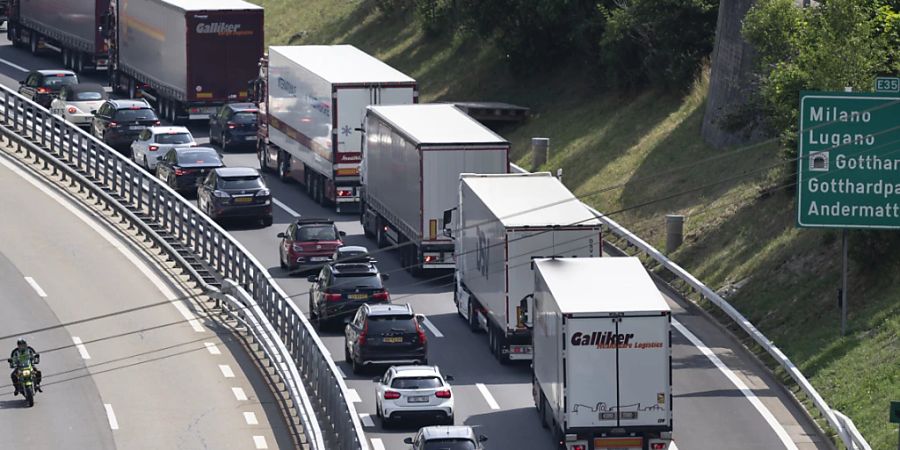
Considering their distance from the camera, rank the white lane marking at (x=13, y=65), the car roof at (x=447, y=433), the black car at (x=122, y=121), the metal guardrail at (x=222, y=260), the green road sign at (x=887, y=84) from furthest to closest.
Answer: the white lane marking at (x=13, y=65) < the black car at (x=122, y=121) < the green road sign at (x=887, y=84) < the metal guardrail at (x=222, y=260) < the car roof at (x=447, y=433)

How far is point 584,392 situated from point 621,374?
0.72 meters

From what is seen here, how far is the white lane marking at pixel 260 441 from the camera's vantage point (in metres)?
33.9

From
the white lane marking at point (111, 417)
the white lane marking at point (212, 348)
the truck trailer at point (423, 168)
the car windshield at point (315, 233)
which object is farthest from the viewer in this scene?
the car windshield at point (315, 233)

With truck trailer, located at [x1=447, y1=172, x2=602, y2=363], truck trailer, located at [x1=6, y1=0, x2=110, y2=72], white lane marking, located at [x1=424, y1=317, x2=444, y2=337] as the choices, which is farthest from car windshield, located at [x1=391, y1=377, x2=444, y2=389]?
truck trailer, located at [x1=6, y1=0, x2=110, y2=72]

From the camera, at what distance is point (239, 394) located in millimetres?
37156

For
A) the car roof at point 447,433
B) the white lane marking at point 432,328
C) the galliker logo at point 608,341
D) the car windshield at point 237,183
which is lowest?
the white lane marking at point 432,328

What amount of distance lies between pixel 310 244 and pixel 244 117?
18.3m

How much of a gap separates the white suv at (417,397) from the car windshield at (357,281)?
301 inches

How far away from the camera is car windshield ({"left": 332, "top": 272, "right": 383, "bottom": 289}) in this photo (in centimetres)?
4200

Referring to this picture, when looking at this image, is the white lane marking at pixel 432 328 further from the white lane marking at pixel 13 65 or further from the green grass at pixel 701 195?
the white lane marking at pixel 13 65

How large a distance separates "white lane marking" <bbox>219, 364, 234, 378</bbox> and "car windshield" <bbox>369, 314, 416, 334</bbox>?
10.3ft

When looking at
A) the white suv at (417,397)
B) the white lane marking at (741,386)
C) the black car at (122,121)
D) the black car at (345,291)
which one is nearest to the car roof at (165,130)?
the black car at (122,121)

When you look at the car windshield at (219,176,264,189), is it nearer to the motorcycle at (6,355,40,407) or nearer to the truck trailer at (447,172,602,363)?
the truck trailer at (447,172,602,363)

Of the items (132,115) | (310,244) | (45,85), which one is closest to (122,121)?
(132,115)
